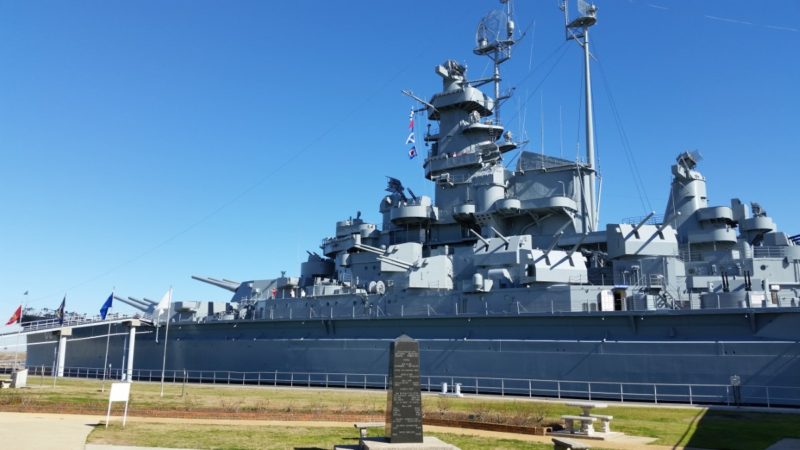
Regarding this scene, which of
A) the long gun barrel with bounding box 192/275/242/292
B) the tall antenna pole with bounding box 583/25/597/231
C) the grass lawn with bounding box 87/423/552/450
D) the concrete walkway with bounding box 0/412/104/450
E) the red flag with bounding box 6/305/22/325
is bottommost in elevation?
the grass lawn with bounding box 87/423/552/450

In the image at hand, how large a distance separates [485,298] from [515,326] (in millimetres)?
1796

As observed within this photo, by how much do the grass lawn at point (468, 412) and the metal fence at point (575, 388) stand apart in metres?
2.18

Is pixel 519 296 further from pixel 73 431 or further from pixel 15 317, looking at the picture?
pixel 15 317

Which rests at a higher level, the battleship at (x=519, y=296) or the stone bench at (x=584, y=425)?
the battleship at (x=519, y=296)

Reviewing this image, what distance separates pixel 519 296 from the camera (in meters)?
24.0

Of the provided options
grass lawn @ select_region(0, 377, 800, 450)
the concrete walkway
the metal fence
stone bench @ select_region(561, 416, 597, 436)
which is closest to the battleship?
the metal fence

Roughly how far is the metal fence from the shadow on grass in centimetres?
279

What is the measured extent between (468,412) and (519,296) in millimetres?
9271

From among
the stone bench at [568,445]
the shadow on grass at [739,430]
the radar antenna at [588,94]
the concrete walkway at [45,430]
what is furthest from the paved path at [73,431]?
the radar antenna at [588,94]

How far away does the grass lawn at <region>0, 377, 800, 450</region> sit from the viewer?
12.1 m

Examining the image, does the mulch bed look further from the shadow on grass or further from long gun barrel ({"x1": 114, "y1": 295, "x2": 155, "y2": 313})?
Answer: long gun barrel ({"x1": 114, "y1": 295, "x2": 155, "y2": 313})

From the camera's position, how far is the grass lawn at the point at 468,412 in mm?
12086

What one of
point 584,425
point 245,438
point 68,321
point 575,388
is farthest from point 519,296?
point 68,321

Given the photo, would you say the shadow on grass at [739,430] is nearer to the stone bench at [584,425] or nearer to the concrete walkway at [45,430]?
the stone bench at [584,425]
